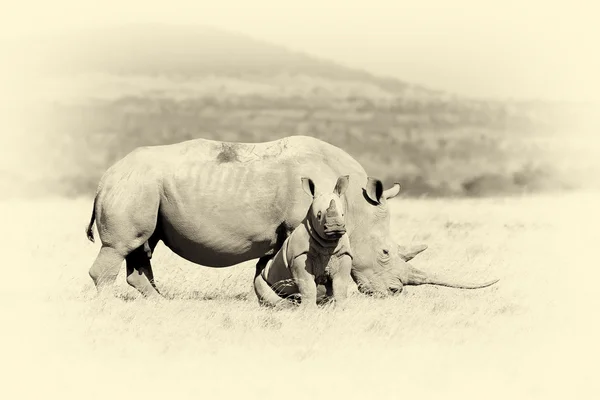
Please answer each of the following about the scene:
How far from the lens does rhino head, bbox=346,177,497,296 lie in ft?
39.7

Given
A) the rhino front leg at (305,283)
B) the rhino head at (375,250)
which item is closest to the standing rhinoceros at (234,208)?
the rhino head at (375,250)

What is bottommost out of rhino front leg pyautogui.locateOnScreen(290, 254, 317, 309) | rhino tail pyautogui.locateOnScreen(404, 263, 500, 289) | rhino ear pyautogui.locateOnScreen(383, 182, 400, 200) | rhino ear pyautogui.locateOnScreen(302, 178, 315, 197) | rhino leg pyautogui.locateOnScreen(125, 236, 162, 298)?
rhino leg pyautogui.locateOnScreen(125, 236, 162, 298)

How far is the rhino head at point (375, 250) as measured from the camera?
12.1 meters

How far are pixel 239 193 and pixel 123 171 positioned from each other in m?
1.46

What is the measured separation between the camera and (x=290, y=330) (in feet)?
33.6

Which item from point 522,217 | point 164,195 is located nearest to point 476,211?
point 522,217

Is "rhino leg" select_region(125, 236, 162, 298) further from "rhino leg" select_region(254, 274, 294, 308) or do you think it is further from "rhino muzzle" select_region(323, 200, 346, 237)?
"rhino muzzle" select_region(323, 200, 346, 237)

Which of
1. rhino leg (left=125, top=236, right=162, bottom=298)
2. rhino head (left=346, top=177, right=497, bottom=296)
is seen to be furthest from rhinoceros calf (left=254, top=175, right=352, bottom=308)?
rhino leg (left=125, top=236, right=162, bottom=298)

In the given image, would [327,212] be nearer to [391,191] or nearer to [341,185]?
[341,185]

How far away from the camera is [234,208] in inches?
483

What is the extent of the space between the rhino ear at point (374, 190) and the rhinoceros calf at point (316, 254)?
909mm

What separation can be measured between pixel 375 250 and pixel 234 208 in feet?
5.87

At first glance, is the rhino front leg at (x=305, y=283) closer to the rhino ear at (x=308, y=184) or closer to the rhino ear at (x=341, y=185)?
the rhino ear at (x=308, y=184)

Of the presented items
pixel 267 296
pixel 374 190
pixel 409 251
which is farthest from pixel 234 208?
pixel 409 251
